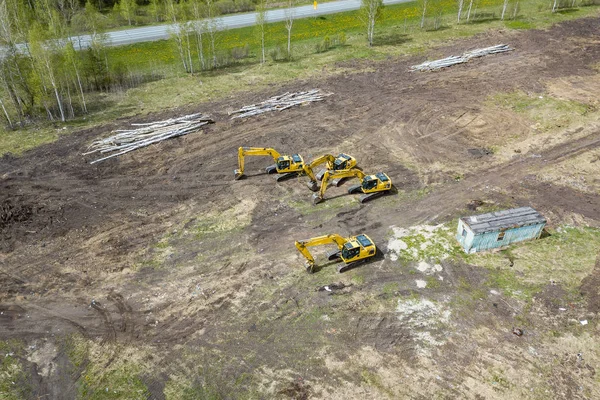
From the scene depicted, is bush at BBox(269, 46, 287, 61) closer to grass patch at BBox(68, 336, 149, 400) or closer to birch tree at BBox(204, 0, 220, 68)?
birch tree at BBox(204, 0, 220, 68)

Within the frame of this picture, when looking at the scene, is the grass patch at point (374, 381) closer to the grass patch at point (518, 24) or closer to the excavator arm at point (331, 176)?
the excavator arm at point (331, 176)

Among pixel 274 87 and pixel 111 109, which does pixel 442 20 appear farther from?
pixel 111 109

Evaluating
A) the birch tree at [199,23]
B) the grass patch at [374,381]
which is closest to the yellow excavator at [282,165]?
the grass patch at [374,381]

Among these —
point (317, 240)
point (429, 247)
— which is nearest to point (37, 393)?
point (317, 240)

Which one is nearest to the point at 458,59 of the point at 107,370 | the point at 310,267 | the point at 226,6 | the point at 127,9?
the point at 310,267

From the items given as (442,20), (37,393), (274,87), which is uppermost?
(442,20)

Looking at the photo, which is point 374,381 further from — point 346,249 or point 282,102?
point 282,102
